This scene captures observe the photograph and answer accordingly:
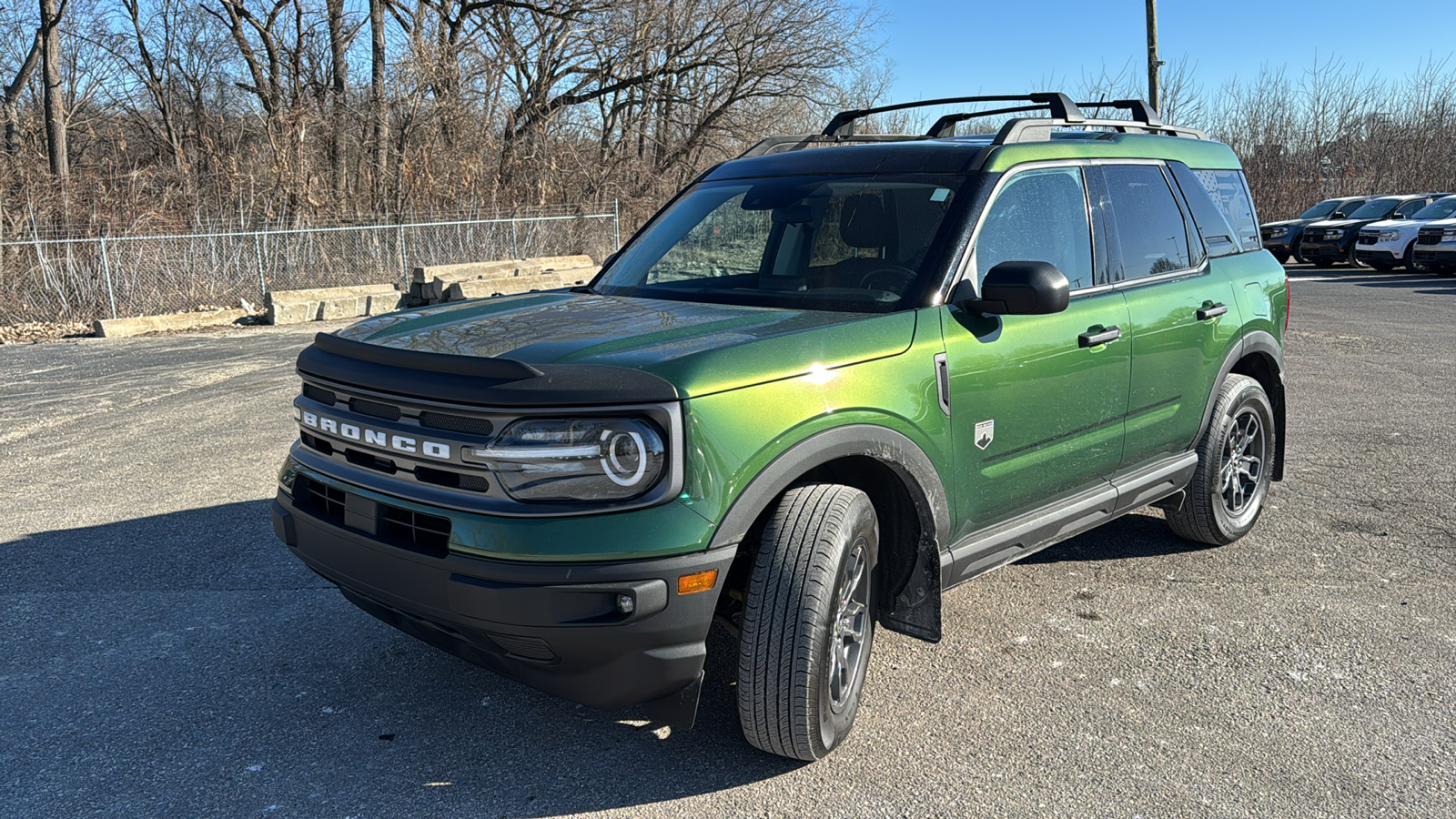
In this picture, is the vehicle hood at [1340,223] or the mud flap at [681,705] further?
the vehicle hood at [1340,223]

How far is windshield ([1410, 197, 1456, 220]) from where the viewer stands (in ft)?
71.4

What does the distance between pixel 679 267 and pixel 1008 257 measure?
132cm

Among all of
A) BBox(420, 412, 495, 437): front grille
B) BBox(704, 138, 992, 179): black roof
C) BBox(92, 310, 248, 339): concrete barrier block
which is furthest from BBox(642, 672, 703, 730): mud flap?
BBox(92, 310, 248, 339): concrete barrier block

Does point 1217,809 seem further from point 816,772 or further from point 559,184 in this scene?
point 559,184

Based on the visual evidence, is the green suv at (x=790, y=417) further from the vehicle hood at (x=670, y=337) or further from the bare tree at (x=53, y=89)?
the bare tree at (x=53, y=89)

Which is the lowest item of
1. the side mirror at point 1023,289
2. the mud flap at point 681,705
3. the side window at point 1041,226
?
the mud flap at point 681,705

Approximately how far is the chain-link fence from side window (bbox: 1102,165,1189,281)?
15.9 meters

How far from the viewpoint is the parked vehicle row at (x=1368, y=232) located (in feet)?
71.8

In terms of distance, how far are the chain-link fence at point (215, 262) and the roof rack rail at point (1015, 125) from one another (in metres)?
14.4

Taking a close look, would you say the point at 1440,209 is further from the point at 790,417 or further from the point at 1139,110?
the point at 790,417

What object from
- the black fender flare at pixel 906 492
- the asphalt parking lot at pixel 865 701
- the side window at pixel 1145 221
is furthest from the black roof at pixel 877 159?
the asphalt parking lot at pixel 865 701

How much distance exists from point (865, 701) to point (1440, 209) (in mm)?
23728

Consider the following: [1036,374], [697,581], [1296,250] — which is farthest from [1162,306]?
[1296,250]

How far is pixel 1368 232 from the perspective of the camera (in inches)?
893
